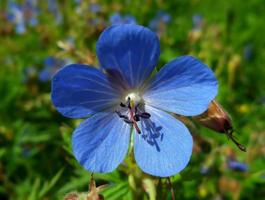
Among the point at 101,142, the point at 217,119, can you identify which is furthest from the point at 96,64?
the point at 217,119

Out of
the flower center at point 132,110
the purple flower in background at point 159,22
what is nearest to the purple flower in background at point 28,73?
the purple flower in background at point 159,22

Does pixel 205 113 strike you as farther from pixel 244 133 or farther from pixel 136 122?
pixel 244 133

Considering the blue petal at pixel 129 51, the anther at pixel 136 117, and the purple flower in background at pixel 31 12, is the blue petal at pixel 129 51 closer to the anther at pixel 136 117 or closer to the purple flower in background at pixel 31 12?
the anther at pixel 136 117

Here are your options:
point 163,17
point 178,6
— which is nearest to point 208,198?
point 163,17

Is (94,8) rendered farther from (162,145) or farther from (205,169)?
(162,145)

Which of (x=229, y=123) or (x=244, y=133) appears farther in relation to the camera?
(x=244, y=133)

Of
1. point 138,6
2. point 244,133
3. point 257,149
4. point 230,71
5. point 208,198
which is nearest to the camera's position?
point 208,198
